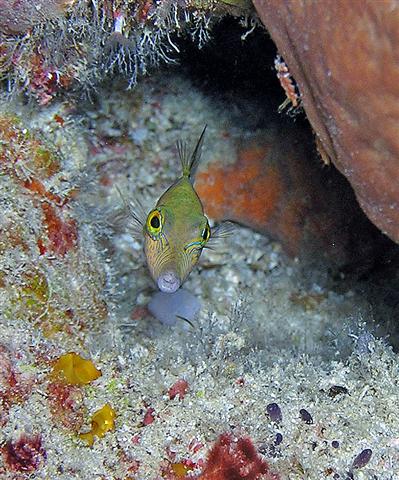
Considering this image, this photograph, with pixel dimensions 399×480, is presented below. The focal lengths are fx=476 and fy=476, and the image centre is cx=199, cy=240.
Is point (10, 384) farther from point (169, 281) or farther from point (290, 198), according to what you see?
point (290, 198)

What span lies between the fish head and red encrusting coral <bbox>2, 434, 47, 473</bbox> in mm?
1211

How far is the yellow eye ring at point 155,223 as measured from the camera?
3283 millimetres

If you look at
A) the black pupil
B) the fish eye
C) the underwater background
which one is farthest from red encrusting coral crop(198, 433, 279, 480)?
the black pupil

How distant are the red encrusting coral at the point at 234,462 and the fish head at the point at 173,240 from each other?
3.44 feet

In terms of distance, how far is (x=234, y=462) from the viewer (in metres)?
2.53

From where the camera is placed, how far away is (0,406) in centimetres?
243

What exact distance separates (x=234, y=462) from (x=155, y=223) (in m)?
1.59

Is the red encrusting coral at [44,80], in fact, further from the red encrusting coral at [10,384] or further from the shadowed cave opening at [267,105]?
the red encrusting coral at [10,384]

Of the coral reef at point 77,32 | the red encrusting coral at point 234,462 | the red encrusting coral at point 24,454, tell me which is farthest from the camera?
the coral reef at point 77,32

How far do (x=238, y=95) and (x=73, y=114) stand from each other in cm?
198

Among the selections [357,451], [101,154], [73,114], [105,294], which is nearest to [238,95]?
[101,154]

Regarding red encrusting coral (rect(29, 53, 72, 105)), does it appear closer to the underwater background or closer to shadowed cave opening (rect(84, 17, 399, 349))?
the underwater background

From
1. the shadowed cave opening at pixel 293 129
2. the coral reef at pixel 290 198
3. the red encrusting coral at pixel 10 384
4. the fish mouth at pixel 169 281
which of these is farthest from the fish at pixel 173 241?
the shadowed cave opening at pixel 293 129

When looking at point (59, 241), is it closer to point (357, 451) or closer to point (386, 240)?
point (357, 451)
